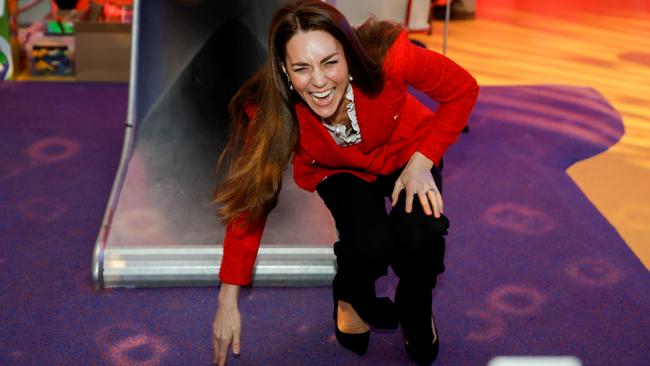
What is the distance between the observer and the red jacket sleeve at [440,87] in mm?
1963

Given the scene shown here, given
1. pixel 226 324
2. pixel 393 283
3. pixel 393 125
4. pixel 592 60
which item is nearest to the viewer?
pixel 226 324

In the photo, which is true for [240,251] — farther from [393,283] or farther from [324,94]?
[393,283]

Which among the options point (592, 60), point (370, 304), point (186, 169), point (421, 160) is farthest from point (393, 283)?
point (592, 60)

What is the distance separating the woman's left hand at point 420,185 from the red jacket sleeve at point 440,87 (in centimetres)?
3

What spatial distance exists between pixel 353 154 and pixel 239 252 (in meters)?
0.38

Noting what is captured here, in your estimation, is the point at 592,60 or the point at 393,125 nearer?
the point at 393,125

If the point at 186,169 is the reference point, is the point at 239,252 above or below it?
above

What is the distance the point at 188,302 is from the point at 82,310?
0.27m

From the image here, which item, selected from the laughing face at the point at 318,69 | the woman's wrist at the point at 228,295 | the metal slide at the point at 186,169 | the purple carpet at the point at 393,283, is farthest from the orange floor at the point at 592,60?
the woman's wrist at the point at 228,295

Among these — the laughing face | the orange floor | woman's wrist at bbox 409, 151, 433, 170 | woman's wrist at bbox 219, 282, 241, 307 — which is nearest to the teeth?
the laughing face

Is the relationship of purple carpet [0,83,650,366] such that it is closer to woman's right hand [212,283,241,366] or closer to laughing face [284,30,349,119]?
woman's right hand [212,283,241,366]

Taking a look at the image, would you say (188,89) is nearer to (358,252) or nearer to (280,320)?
(280,320)

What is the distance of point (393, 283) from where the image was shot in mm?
2445

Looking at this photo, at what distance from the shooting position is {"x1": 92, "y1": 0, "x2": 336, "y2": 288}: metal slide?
243cm
